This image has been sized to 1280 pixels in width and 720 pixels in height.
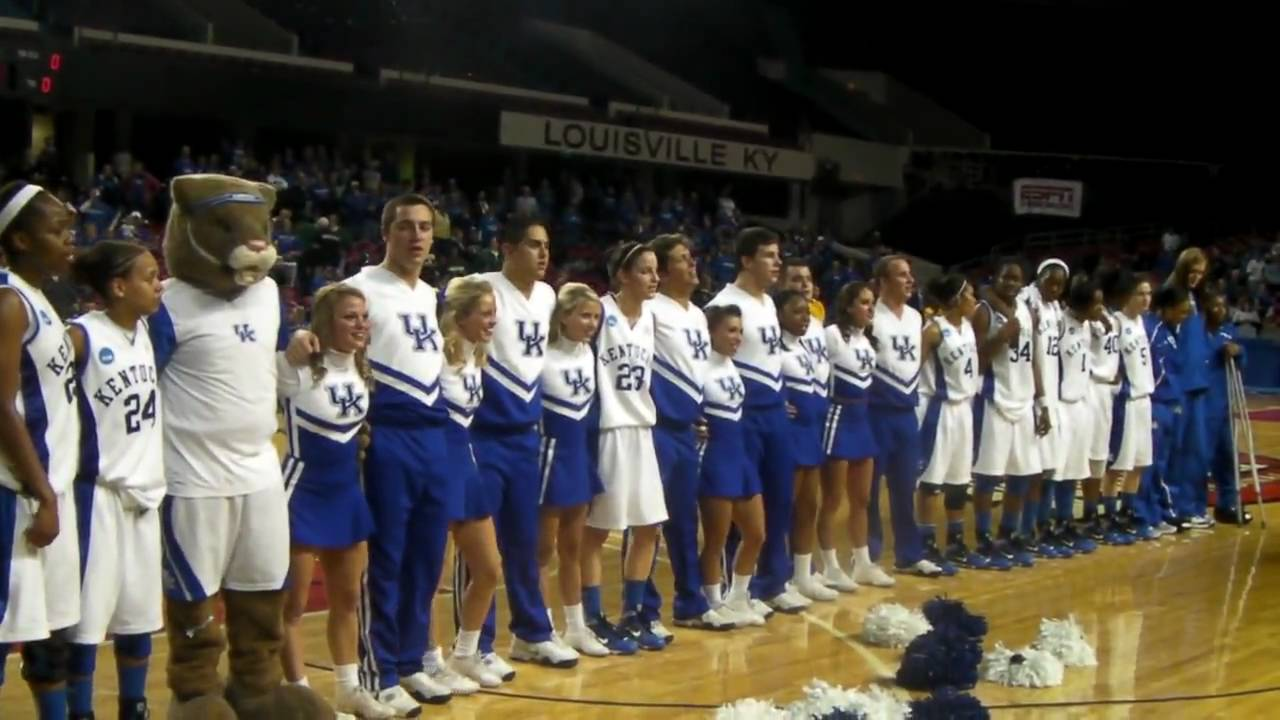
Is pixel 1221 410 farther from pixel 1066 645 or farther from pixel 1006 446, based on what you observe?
pixel 1066 645

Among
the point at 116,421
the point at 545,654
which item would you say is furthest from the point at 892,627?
the point at 116,421

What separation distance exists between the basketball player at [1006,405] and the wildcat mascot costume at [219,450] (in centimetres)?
511

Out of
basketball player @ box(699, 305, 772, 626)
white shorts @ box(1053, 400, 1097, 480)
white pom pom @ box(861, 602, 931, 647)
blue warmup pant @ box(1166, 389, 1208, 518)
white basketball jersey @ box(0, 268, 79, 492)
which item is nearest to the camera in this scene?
white basketball jersey @ box(0, 268, 79, 492)

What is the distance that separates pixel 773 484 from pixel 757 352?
24.7 inches

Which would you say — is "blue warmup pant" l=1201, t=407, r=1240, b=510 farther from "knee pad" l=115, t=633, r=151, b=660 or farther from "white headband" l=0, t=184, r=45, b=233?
"white headband" l=0, t=184, r=45, b=233

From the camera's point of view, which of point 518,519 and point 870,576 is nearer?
point 518,519

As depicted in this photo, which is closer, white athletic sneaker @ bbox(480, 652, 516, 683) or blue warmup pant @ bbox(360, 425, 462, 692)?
blue warmup pant @ bbox(360, 425, 462, 692)

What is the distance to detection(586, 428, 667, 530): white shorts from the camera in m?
6.73

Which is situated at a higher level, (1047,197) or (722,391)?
(1047,197)

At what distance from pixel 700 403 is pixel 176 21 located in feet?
56.1

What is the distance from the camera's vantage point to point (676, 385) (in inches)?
276

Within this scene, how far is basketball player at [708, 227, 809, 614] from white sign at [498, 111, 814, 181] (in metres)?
16.4

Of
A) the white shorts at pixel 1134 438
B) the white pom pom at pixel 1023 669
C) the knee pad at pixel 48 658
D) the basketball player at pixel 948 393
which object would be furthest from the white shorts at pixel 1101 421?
the knee pad at pixel 48 658

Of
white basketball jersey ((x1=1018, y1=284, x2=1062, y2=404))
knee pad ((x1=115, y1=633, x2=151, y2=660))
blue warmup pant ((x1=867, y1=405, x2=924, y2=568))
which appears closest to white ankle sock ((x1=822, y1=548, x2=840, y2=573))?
blue warmup pant ((x1=867, y1=405, x2=924, y2=568))
